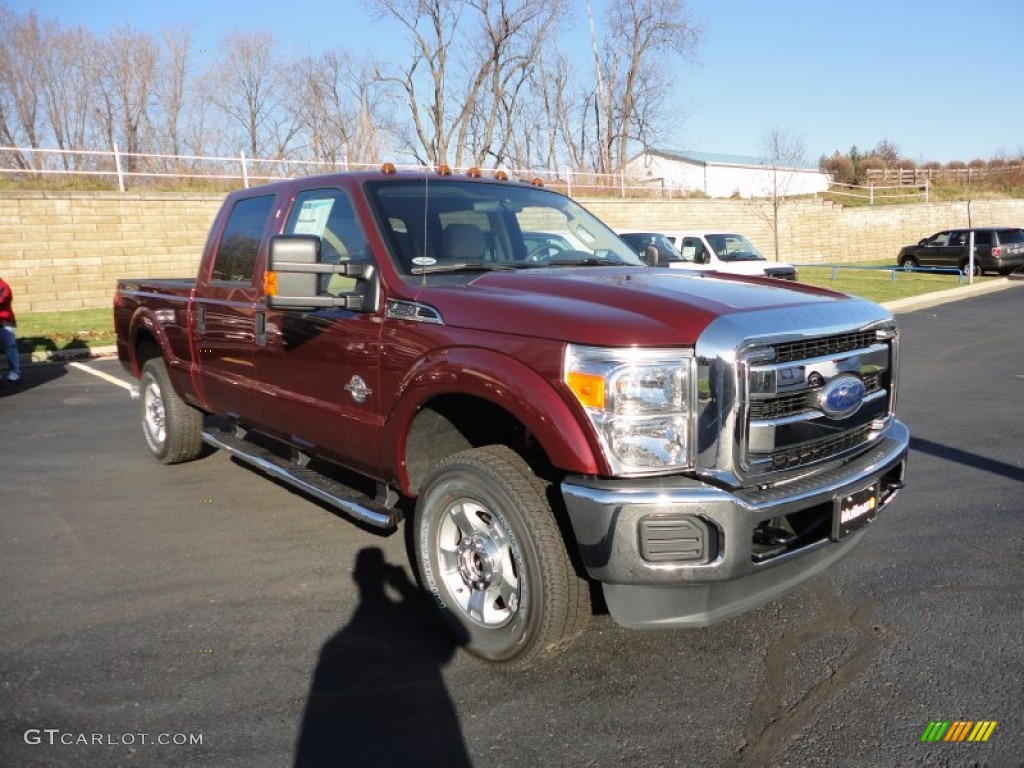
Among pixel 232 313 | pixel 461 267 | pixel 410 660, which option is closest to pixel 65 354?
pixel 232 313

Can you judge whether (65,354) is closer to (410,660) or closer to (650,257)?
(650,257)

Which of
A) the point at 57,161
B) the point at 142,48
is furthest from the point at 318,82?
the point at 57,161

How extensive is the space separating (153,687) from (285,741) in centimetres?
71

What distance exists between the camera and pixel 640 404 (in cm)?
280

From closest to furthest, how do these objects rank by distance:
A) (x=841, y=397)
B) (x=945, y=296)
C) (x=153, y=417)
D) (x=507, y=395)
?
(x=507, y=395)
(x=841, y=397)
(x=153, y=417)
(x=945, y=296)

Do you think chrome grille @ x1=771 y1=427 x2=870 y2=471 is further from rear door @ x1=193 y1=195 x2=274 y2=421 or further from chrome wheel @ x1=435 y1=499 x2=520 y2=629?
rear door @ x1=193 y1=195 x2=274 y2=421

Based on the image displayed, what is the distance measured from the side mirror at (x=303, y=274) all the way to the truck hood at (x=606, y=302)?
34cm

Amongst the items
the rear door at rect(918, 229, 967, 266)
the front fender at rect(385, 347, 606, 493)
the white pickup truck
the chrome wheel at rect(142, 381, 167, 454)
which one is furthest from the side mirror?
the rear door at rect(918, 229, 967, 266)

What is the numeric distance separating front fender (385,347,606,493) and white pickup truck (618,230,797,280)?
A: 1309 cm

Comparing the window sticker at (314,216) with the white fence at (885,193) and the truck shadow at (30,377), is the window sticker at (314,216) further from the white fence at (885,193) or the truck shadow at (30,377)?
the white fence at (885,193)

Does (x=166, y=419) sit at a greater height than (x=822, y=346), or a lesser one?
lesser

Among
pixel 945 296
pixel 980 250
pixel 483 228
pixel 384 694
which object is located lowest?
pixel 384 694

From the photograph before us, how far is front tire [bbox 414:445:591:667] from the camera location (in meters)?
2.99

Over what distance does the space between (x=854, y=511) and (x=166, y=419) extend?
4929mm
